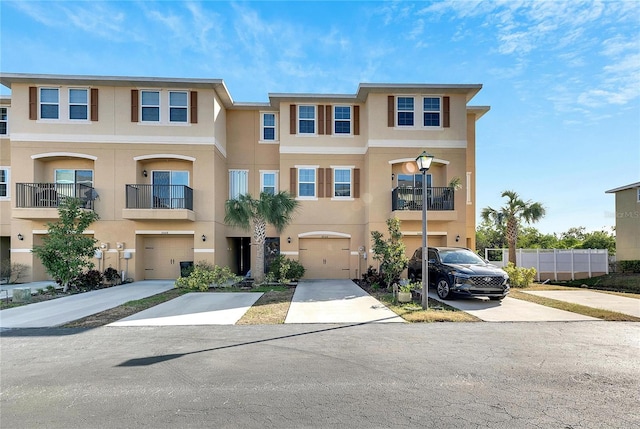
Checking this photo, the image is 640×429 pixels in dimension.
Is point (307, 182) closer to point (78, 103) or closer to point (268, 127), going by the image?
point (268, 127)

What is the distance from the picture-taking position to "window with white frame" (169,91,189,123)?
15.8 m

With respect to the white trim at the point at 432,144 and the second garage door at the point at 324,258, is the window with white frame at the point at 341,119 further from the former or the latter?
the second garage door at the point at 324,258

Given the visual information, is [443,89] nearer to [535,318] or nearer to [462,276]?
[462,276]

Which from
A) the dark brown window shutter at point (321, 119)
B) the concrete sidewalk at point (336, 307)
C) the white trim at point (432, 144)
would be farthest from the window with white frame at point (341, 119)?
the concrete sidewalk at point (336, 307)

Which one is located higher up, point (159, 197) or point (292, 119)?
point (292, 119)

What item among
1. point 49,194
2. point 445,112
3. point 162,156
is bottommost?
point 49,194

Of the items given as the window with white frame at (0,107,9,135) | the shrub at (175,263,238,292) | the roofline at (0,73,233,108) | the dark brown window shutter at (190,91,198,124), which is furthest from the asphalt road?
the window with white frame at (0,107,9,135)

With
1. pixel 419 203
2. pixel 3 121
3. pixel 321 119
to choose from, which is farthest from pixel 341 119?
pixel 3 121

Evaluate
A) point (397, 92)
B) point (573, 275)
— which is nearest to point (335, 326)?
point (397, 92)

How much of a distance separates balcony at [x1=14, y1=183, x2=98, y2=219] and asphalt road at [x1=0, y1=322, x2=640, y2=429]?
9.99m

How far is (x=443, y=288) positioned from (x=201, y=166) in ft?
40.2

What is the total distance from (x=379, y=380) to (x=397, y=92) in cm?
1463

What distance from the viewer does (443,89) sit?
15.9 metres

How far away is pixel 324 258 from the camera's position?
16.9 meters
